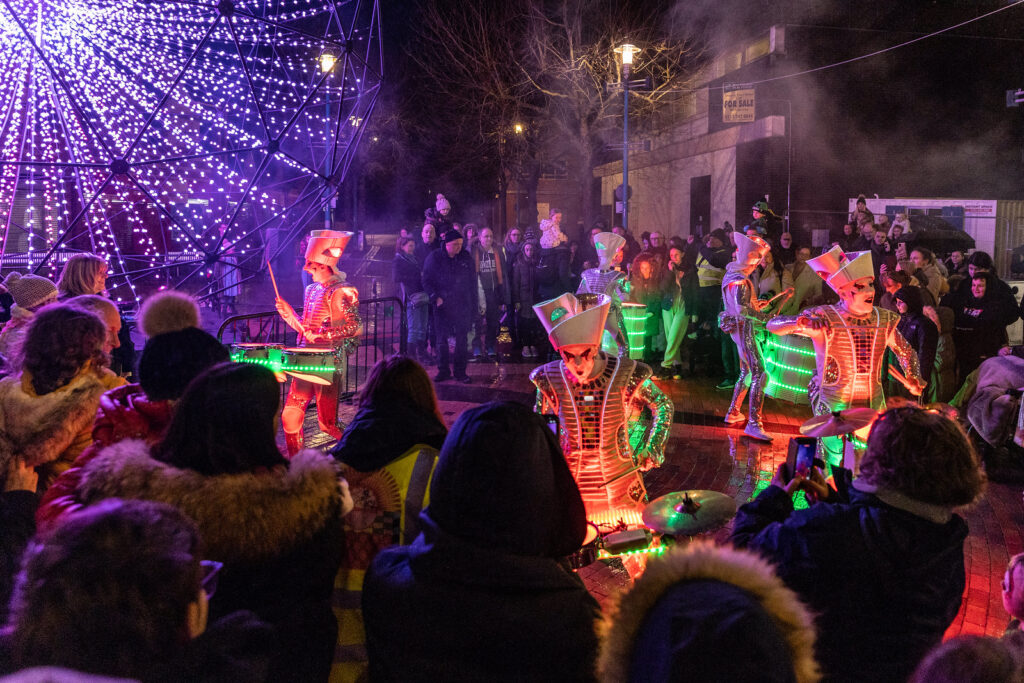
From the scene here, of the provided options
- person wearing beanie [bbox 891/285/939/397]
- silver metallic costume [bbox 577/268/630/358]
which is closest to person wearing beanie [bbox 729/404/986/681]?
person wearing beanie [bbox 891/285/939/397]

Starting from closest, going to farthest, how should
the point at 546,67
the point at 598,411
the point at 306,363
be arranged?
the point at 598,411 < the point at 306,363 < the point at 546,67

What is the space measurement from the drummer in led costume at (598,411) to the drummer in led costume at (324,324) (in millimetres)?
3124

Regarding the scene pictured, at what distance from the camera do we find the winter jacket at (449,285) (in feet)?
36.4

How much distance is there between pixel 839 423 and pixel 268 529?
3.16 meters

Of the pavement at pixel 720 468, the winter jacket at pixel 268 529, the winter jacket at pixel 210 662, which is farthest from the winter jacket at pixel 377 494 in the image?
the winter jacket at pixel 210 662

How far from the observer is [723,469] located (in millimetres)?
7035

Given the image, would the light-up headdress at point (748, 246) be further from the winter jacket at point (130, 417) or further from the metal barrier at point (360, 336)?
the winter jacket at point (130, 417)

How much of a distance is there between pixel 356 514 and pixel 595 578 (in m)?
2.32

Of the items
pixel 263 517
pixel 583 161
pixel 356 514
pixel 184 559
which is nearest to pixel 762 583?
pixel 184 559

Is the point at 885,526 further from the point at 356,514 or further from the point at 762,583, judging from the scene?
the point at 356,514

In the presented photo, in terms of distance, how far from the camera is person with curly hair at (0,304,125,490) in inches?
132

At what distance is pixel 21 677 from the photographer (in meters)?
1.18

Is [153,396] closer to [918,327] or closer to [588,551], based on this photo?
[588,551]

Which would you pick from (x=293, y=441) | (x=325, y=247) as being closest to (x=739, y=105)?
(x=325, y=247)
